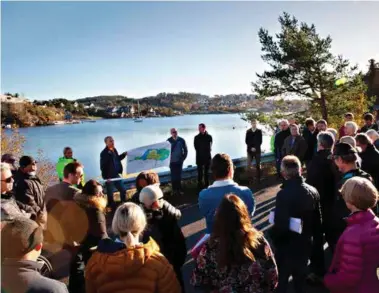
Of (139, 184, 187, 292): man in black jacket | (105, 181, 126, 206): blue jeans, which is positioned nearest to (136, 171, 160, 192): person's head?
(139, 184, 187, 292): man in black jacket

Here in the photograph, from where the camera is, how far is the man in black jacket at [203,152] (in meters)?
9.09

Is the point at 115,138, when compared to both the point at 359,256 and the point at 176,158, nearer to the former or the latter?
the point at 176,158

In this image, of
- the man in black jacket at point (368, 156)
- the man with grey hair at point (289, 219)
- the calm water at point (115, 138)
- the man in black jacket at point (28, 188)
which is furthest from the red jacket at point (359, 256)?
the calm water at point (115, 138)

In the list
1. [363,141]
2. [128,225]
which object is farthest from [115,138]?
[128,225]

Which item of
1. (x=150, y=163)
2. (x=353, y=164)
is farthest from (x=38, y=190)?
(x=150, y=163)

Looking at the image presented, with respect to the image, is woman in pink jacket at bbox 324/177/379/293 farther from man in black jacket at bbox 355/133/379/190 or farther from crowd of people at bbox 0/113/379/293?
man in black jacket at bbox 355/133/379/190

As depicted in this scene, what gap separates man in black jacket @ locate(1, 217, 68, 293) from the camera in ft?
6.58

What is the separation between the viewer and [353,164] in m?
3.72

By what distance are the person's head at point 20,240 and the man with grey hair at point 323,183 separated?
10.2 feet

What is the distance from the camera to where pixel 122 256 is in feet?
8.00

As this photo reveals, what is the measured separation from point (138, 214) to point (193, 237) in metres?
3.50

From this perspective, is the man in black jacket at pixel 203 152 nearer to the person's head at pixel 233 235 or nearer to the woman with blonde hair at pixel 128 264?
the woman with blonde hair at pixel 128 264

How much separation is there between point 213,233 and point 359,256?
3.42ft

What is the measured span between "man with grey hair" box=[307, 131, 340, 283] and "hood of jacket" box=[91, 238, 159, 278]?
2.42 meters
